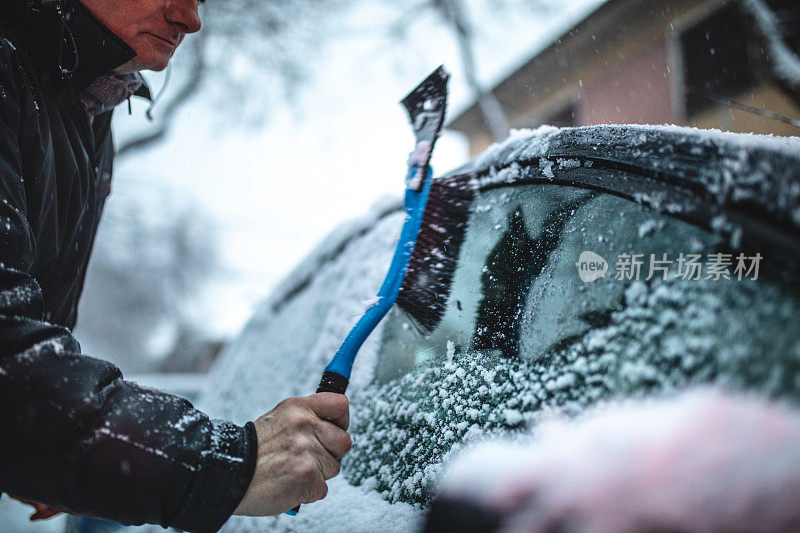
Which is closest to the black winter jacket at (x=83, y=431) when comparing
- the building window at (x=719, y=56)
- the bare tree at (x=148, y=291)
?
the building window at (x=719, y=56)

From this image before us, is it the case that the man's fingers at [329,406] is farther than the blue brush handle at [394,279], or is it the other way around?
the blue brush handle at [394,279]

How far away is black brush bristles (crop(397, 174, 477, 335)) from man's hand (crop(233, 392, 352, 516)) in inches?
11.4

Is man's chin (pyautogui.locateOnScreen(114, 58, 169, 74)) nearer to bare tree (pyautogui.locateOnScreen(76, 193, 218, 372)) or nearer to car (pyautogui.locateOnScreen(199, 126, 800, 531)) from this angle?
car (pyautogui.locateOnScreen(199, 126, 800, 531))

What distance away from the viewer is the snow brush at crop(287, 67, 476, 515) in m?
1.11

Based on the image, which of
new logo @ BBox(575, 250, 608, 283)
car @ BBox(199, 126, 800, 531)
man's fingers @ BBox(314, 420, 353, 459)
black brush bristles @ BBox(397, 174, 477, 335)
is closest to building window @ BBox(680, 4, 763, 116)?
black brush bristles @ BBox(397, 174, 477, 335)

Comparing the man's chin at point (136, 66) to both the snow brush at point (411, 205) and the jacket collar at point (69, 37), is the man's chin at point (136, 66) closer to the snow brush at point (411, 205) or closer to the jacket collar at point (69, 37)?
the jacket collar at point (69, 37)

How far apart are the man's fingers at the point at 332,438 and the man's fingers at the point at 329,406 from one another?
0.01m

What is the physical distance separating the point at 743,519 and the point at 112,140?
1991 mm

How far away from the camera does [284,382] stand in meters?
1.67

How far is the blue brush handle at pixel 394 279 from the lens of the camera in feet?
3.67

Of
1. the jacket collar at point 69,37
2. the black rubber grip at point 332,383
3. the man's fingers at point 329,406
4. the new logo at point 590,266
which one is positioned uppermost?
the jacket collar at point 69,37

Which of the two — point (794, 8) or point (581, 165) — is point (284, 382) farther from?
point (794, 8)

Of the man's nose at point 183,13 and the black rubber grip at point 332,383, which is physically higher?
the man's nose at point 183,13

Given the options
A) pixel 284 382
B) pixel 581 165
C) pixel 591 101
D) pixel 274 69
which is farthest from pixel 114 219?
pixel 581 165
